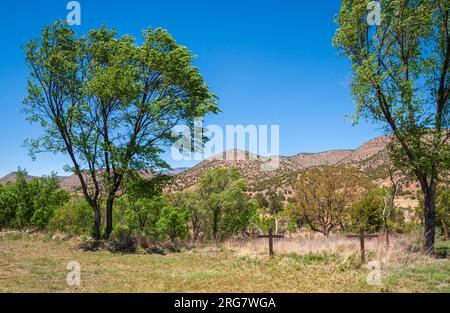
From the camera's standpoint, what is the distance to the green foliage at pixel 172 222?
45.4 meters

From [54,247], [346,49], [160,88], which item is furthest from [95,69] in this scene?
[346,49]

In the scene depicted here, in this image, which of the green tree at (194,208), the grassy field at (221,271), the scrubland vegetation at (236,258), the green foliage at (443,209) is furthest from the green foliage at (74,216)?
→ the green foliage at (443,209)

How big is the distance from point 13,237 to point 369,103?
77.0 feet

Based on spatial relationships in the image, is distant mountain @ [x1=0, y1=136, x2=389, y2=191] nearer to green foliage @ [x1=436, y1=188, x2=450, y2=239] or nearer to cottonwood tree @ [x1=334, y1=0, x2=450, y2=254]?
green foliage @ [x1=436, y1=188, x2=450, y2=239]

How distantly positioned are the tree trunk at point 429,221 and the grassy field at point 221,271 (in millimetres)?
1758

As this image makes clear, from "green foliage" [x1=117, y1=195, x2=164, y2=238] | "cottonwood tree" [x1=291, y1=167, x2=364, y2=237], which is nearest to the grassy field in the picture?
"cottonwood tree" [x1=291, y1=167, x2=364, y2=237]

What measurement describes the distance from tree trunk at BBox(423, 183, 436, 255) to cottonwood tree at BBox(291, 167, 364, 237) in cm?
1122

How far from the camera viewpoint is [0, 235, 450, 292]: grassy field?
1078cm

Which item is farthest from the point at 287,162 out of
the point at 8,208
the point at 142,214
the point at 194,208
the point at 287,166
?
the point at 8,208

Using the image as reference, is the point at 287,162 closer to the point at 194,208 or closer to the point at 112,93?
the point at 194,208

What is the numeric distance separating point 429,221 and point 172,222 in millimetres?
33235

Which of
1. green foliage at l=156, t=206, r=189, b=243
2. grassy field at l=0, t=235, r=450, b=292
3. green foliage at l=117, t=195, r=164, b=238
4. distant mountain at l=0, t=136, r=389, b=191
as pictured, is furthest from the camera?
distant mountain at l=0, t=136, r=389, b=191

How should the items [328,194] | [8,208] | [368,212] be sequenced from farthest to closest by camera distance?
[8,208] → [368,212] → [328,194]

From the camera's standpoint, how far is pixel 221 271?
13.8 meters
